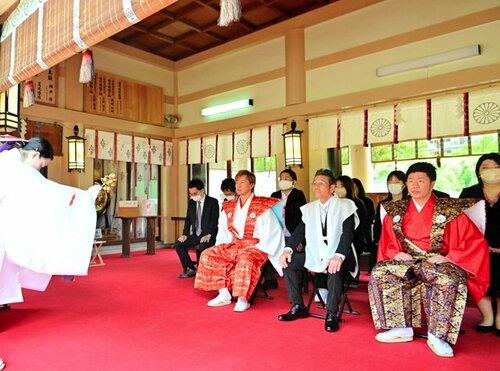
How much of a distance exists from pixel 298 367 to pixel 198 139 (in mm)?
6766

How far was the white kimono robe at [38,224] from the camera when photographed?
3.00 meters

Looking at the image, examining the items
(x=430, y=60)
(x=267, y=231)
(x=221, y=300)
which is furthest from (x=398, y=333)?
(x=430, y=60)

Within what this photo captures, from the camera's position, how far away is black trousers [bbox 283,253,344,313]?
3.12 metres

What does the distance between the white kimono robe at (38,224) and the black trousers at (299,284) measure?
1.66m

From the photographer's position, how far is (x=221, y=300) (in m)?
3.80

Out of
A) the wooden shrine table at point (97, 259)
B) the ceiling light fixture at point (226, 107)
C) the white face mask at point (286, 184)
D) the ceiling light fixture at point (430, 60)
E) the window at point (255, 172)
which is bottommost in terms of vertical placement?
the wooden shrine table at point (97, 259)

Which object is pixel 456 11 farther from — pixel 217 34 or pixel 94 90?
pixel 94 90

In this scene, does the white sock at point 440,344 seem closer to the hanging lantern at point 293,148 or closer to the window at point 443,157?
the hanging lantern at point 293,148

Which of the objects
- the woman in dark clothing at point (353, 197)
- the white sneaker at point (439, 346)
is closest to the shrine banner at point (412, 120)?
the woman in dark clothing at point (353, 197)

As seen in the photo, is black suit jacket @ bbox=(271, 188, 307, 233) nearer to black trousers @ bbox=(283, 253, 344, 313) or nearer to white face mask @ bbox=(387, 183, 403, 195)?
white face mask @ bbox=(387, 183, 403, 195)

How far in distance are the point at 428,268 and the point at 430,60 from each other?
3998 mm

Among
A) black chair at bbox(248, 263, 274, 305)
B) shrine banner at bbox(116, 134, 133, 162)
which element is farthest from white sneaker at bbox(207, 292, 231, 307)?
shrine banner at bbox(116, 134, 133, 162)

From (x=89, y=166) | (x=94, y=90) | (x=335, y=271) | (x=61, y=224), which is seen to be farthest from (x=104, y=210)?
Answer: (x=335, y=271)

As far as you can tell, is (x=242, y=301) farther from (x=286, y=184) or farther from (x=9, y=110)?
(x=9, y=110)
